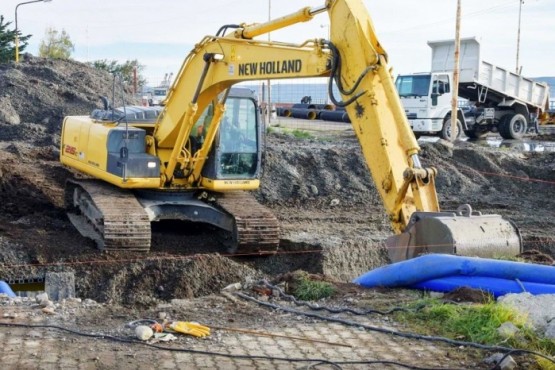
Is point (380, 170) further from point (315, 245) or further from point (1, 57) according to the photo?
point (1, 57)

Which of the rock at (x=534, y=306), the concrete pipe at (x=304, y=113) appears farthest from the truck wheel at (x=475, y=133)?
the rock at (x=534, y=306)

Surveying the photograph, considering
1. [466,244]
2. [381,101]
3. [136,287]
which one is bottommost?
[136,287]

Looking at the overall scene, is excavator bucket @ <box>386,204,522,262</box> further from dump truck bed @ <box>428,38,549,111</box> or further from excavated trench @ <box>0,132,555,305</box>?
dump truck bed @ <box>428,38,549,111</box>

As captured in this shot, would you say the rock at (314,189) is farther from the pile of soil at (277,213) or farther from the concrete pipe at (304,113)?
the concrete pipe at (304,113)

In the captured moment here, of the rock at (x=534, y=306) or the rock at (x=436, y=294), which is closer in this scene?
the rock at (x=534, y=306)

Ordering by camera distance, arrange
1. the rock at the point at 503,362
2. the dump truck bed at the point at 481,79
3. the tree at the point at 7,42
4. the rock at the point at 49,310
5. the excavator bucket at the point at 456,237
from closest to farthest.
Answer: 1. the rock at the point at 503,362
2. the rock at the point at 49,310
3. the excavator bucket at the point at 456,237
4. the dump truck bed at the point at 481,79
5. the tree at the point at 7,42

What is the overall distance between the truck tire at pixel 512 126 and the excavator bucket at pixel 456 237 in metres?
21.6

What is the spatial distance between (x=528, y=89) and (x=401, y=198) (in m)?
23.8

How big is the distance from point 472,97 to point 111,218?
2101 centimetres

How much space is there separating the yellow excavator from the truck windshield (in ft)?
47.8

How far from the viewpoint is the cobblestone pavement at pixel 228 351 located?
604 cm

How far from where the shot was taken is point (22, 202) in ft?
46.1

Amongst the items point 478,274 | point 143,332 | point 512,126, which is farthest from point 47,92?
point 143,332

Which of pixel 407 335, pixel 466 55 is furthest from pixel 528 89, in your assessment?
pixel 407 335
